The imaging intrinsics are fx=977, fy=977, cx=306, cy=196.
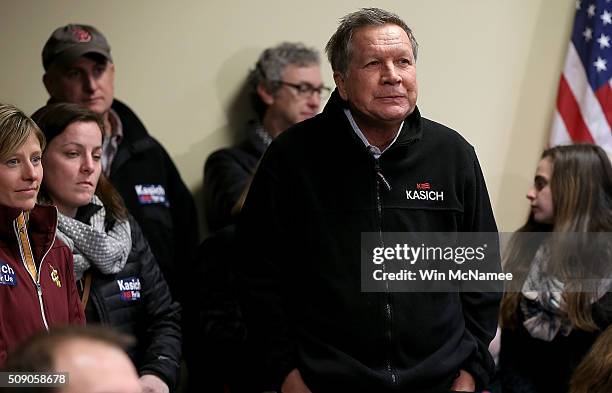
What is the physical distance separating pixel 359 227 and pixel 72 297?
2.70 feet

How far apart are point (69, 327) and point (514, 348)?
2.52 metres

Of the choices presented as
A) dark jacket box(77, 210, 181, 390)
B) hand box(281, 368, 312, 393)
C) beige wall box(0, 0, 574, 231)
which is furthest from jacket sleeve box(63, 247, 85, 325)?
beige wall box(0, 0, 574, 231)

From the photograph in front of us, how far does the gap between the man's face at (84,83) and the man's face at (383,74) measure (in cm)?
126

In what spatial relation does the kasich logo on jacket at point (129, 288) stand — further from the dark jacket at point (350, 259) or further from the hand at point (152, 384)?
the dark jacket at point (350, 259)

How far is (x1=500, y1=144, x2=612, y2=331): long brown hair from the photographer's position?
12.2 ft

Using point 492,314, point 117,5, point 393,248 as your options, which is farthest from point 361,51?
point 117,5

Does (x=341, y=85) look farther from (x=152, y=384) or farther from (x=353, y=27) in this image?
(x=152, y=384)

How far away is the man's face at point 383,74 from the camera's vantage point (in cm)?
271

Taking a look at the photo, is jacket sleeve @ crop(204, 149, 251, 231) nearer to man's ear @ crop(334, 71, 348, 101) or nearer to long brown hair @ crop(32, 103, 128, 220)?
long brown hair @ crop(32, 103, 128, 220)

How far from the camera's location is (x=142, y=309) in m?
3.19

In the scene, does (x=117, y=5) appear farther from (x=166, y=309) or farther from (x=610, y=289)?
(x=610, y=289)

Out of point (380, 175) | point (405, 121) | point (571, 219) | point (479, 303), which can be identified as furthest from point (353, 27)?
point (571, 219)

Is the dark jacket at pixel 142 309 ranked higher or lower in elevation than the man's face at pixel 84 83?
lower

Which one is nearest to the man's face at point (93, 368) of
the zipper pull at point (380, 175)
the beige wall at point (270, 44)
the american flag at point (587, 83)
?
the zipper pull at point (380, 175)
